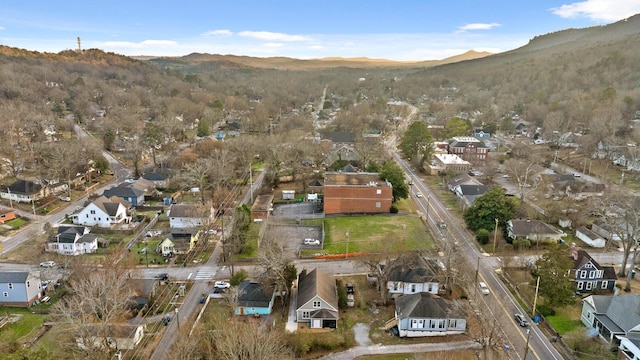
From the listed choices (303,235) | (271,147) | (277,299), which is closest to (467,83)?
(271,147)

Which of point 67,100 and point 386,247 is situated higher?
point 67,100

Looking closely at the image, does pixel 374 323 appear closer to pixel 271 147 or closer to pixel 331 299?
pixel 331 299

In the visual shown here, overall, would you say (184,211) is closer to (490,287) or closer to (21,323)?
(21,323)

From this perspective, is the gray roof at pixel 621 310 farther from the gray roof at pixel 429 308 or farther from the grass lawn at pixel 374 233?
the grass lawn at pixel 374 233

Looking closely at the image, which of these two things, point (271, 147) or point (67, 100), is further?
point (67, 100)

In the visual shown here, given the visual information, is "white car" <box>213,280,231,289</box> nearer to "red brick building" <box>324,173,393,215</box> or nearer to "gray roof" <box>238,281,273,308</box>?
"gray roof" <box>238,281,273,308</box>

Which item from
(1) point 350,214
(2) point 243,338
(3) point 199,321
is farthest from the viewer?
(1) point 350,214

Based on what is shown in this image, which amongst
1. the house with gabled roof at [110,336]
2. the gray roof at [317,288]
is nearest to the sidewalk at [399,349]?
the gray roof at [317,288]

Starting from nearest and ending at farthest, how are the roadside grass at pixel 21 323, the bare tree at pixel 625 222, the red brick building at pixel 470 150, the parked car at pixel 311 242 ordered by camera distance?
the roadside grass at pixel 21 323
the bare tree at pixel 625 222
the parked car at pixel 311 242
the red brick building at pixel 470 150

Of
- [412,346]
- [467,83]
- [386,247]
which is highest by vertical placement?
[467,83]
